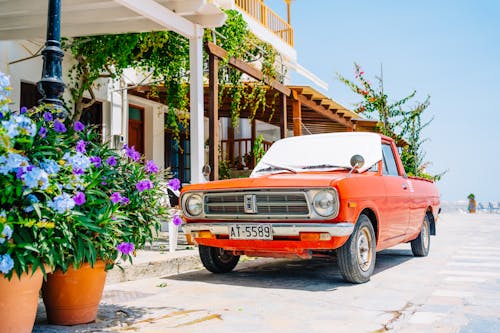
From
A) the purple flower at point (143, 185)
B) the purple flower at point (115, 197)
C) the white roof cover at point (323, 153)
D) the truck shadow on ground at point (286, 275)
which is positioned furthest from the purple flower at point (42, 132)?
the white roof cover at point (323, 153)

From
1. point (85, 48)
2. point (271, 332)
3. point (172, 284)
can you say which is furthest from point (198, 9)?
point (271, 332)

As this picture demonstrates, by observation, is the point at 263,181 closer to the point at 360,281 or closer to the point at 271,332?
the point at 360,281

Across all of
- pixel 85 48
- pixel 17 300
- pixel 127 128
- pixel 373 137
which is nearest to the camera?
pixel 17 300

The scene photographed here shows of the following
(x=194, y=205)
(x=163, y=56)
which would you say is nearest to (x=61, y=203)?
(x=194, y=205)

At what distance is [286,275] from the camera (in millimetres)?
6383

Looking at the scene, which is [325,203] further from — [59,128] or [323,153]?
[59,128]

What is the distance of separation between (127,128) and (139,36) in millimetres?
4258

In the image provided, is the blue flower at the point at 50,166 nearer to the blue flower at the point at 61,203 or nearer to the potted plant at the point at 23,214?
the potted plant at the point at 23,214

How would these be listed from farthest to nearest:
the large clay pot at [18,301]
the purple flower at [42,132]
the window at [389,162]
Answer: the window at [389,162]
the purple flower at [42,132]
the large clay pot at [18,301]

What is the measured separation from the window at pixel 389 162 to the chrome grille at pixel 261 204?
6.03ft

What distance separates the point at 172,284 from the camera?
582cm

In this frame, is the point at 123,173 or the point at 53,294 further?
the point at 123,173

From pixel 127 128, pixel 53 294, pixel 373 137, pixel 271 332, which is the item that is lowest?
pixel 271 332

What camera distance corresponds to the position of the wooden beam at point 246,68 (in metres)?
8.97
